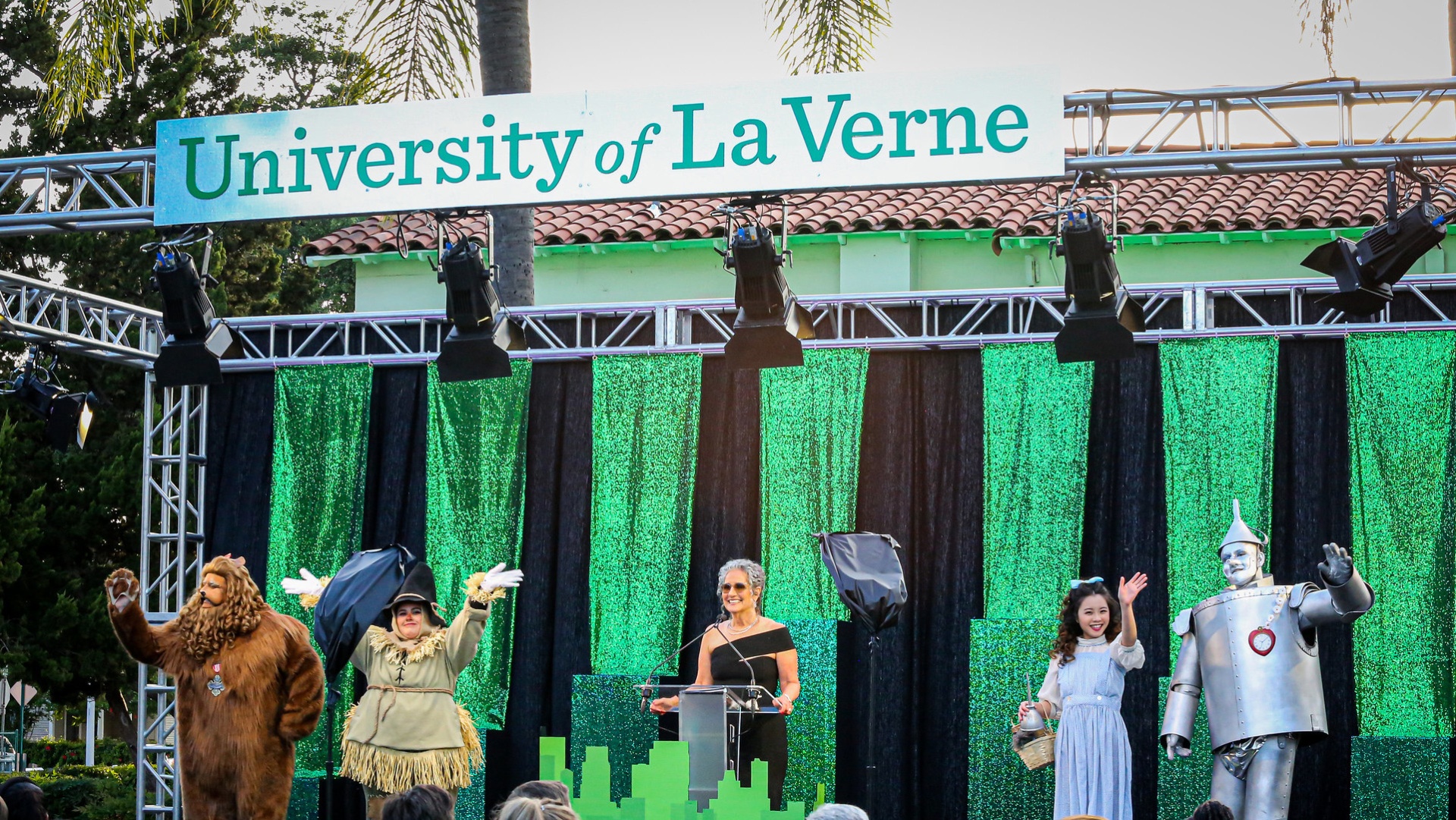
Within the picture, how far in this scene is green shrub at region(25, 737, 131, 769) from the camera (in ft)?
62.5

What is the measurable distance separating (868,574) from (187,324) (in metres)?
3.31

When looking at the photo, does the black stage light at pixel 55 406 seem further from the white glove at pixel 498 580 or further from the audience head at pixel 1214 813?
the audience head at pixel 1214 813

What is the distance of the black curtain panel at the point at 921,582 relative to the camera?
29.0 feet

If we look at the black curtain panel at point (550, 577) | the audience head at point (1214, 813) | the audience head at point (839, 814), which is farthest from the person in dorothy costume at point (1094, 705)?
the audience head at point (839, 814)

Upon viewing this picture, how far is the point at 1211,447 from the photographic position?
8648 mm

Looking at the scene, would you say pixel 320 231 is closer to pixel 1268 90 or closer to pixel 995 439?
pixel 995 439

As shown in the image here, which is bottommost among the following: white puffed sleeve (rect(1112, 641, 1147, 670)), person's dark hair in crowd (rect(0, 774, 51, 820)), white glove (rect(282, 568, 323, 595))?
person's dark hair in crowd (rect(0, 774, 51, 820))

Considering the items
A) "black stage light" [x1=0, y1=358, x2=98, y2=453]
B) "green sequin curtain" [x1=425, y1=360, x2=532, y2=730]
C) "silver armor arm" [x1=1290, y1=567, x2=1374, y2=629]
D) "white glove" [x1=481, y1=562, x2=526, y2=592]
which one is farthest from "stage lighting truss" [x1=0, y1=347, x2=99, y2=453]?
"silver armor arm" [x1=1290, y1=567, x2=1374, y2=629]

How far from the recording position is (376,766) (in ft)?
23.4

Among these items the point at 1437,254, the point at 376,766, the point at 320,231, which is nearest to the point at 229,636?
the point at 376,766

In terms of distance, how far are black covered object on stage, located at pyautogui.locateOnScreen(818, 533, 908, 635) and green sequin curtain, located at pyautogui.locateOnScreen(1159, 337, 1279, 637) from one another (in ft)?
5.43

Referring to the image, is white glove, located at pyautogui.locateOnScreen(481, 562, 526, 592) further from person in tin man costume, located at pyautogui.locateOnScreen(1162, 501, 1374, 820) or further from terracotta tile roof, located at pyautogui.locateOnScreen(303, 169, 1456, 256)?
terracotta tile roof, located at pyautogui.locateOnScreen(303, 169, 1456, 256)

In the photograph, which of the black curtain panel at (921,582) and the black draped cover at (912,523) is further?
the black curtain panel at (921,582)

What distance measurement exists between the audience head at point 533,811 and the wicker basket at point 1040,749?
4592mm
